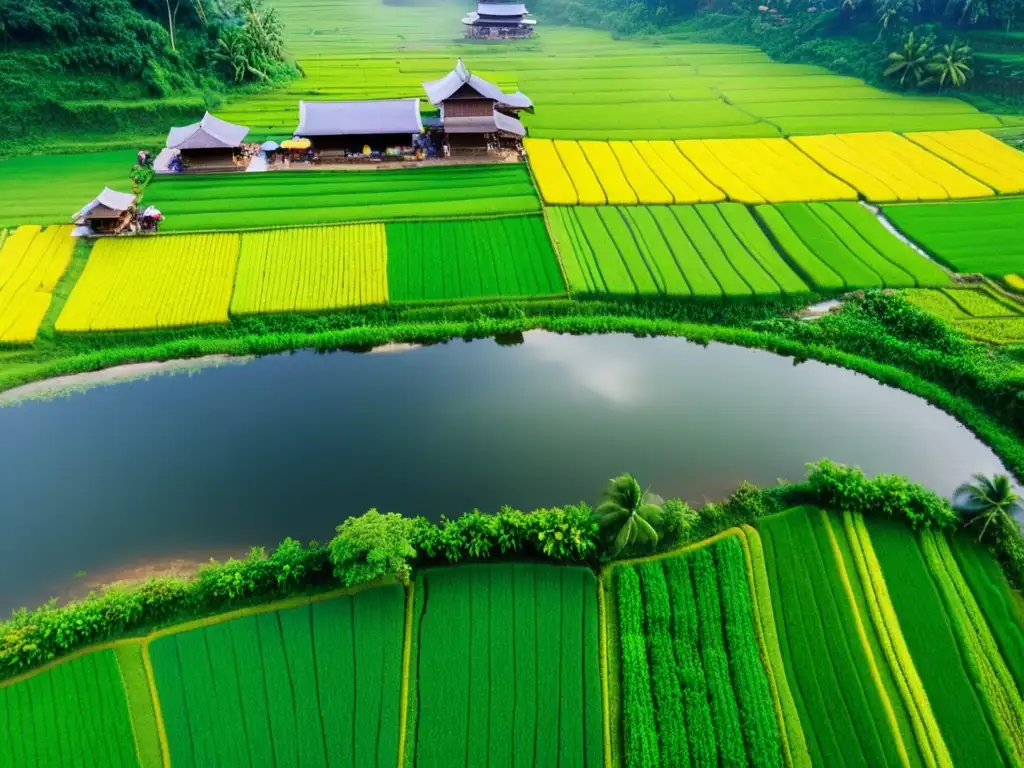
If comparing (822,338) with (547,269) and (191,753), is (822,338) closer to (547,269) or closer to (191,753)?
(547,269)

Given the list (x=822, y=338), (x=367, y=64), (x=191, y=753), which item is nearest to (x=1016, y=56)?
(x=822, y=338)

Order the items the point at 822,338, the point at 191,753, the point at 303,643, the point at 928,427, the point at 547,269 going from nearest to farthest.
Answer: the point at 191,753
the point at 303,643
the point at 928,427
the point at 822,338
the point at 547,269

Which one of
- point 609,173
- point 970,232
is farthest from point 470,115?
point 970,232

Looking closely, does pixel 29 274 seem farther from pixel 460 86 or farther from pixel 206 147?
pixel 460 86

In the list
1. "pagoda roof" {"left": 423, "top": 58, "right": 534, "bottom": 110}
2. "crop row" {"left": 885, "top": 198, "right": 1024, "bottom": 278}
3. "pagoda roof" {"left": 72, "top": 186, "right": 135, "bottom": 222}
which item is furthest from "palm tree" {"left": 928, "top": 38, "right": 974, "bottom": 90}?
"pagoda roof" {"left": 72, "top": 186, "right": 135, "bottom": 222}

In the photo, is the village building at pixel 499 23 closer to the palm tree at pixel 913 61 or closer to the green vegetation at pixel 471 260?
the palm tree at pixel 913 61
